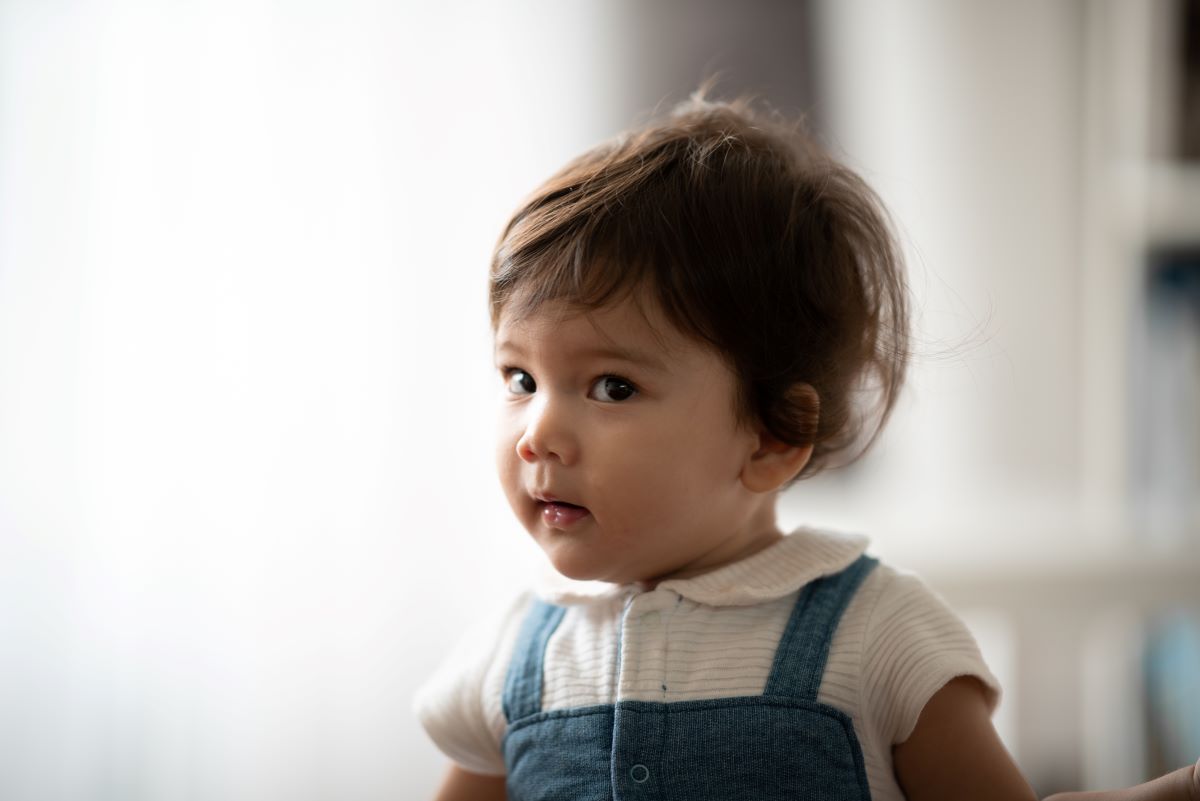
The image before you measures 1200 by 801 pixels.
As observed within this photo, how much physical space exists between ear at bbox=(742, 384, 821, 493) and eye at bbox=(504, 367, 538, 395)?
0.16 meters

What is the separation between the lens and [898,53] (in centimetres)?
195

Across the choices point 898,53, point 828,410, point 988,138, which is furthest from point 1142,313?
point 828,410

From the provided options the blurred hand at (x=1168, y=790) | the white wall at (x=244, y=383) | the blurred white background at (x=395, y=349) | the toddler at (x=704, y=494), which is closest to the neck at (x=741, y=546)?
the toddler at (x=704, y=494)

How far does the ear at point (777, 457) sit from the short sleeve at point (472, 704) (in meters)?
0.22

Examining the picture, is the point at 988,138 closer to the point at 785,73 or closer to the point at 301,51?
the point at 785,73

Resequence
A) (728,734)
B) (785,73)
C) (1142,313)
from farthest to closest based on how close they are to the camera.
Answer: (785,73), (1142,313), (728,734)

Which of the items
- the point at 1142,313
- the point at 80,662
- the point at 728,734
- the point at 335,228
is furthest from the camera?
the point at 1142,313

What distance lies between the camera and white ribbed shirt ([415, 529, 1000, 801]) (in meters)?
0.73

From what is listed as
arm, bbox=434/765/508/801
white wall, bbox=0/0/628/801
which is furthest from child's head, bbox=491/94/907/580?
white wall, bbox=0/0/628/801

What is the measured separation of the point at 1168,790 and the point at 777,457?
12.3 inches

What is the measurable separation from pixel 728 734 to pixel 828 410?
0.24 metres

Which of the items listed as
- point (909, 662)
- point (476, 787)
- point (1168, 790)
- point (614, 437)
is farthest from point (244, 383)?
point (1168, 790)

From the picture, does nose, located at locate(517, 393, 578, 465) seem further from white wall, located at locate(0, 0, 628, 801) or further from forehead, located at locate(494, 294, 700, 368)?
white wall, located at locate(0, 0, 628, 801)

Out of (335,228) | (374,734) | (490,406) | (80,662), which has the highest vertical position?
(335,228)
